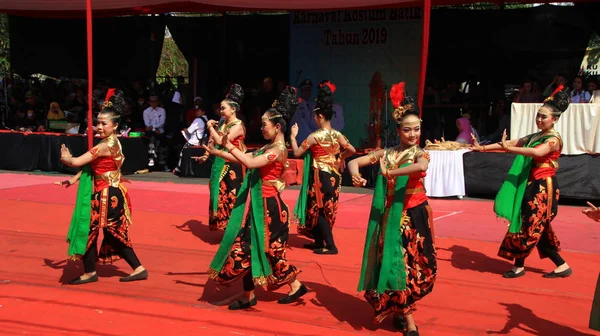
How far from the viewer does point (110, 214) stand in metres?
7.11

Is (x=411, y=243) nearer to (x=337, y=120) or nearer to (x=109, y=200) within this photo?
(x=109, y=200)

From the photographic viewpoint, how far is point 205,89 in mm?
19500

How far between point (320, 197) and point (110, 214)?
99.6 inches

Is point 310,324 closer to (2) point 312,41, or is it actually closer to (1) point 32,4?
(2) point 312,41

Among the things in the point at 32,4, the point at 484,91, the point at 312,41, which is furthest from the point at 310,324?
the point at 32,4

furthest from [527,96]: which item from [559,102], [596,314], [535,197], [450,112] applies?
[596,314]

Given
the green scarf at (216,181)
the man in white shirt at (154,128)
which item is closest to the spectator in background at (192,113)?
the man in white shirt at (154,128)

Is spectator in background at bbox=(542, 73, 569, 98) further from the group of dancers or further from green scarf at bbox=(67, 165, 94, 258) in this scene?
green scarf at bbox=(67, 165, 94, 258)

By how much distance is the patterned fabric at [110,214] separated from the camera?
7078mm

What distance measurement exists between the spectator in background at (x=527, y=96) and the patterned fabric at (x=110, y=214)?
355 inches

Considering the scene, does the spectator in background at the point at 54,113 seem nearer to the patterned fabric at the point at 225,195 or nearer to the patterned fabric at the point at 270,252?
the patterned fabric at the point at 225,195

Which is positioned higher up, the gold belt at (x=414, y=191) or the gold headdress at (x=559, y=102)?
the gold headdress at (x=559, y=102)

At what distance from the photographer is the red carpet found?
19.8ft

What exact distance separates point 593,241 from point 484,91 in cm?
694
